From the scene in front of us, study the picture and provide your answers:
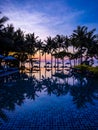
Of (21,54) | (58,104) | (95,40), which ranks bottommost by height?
(58,104)

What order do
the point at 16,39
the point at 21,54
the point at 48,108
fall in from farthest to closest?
the point at 21,54 → the point at 16,39 → the point at 48,108

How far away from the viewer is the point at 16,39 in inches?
1373

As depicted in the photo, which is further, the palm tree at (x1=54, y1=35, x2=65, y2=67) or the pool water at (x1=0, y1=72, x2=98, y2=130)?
the palm tree at (x1=54, y1=35, x2=65, y2=67)

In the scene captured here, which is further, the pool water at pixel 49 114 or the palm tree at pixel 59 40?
the palm tree at pixel 59 40

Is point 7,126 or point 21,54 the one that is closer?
point 7,126

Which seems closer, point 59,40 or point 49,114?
point 49,114

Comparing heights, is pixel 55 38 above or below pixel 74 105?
above

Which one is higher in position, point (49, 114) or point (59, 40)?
point (59, 40)

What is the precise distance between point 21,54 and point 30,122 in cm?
3425

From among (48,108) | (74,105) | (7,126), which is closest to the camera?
(7,126)

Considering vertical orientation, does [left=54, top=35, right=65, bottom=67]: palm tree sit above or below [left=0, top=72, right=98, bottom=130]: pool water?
above

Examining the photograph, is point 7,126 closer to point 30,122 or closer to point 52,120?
point 30,122

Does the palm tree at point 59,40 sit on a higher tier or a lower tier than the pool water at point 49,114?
higher

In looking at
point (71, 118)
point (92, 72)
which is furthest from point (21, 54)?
point (71, 118)
